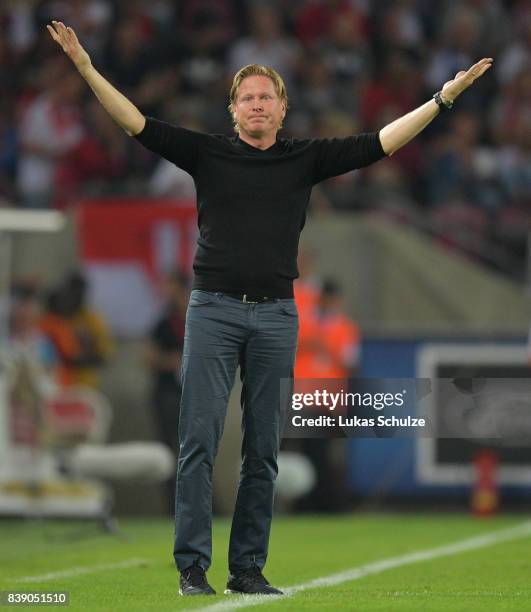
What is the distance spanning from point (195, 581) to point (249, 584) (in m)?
0.23

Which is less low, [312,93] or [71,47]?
[312,93]

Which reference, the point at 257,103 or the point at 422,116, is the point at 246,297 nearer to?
the point at 257,103

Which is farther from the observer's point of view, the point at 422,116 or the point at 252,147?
the point at 252,147

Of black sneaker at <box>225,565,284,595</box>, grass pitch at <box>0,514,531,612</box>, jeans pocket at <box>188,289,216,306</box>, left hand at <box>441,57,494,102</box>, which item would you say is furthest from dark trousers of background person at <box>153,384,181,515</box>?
left hand at <box>441,57,494,102</box>

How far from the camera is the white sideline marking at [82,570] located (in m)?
8.28

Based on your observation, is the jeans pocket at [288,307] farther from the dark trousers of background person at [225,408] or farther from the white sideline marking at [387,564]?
the white sideline marking at [387,564]

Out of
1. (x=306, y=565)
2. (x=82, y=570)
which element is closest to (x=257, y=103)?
(x=82, y=570)

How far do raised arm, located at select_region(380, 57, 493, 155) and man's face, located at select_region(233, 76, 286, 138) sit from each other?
0.45m

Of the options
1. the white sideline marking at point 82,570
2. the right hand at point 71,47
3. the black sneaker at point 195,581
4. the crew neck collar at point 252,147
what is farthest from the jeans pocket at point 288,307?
the white sideline marking at point 82,570

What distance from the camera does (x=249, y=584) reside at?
22.3ft

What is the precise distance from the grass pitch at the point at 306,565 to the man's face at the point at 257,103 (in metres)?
1.82

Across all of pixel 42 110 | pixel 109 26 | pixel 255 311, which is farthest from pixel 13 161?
pixel 255 311

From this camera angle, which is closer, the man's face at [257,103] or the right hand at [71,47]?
the right hand at [71,47]

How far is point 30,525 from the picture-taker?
1347 cm
